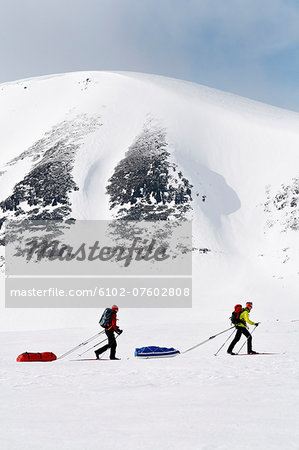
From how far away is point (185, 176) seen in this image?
220 ft

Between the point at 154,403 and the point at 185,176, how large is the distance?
6043cm

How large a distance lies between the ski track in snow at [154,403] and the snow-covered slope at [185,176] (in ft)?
101

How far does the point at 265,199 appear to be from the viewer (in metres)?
66.1

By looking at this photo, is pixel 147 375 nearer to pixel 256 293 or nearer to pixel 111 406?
pixel 111 406

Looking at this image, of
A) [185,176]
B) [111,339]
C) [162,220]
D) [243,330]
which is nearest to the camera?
[111,339]

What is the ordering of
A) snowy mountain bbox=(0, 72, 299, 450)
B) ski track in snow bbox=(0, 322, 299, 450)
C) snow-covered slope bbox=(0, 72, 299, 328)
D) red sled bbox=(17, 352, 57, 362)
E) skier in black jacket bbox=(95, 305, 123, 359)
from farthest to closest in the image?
1. snow-covered slope bbox=(0, 72, 299, 328)
2. skier in black jacket bbox=(95, 305, 123, 359)
3. red sled bbox=(17, 352, 57, 362)
4. snowy mountain bbox=(0, 72, 299, 450)
5. ski track in snow bbox=(0, 322, 299, 450)

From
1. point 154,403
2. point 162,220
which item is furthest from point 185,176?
point 154,403

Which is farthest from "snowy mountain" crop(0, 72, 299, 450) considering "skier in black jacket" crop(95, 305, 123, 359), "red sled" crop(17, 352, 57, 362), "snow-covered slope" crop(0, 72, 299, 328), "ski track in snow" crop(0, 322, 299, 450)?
"skier in black jacket" crop(95, 305, 123, 359)

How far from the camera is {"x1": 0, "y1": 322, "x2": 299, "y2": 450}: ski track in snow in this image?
5648 mm

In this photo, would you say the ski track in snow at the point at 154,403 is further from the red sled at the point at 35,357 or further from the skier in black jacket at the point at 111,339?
the skier in black jacket at the point at 111,339

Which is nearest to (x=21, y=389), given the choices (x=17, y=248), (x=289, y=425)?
(x=289, y=425)

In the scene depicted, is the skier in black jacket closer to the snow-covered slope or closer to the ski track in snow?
the ski track in snow

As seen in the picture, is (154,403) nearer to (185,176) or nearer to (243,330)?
(243,330)

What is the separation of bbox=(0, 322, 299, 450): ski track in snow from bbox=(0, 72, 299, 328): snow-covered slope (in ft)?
101
